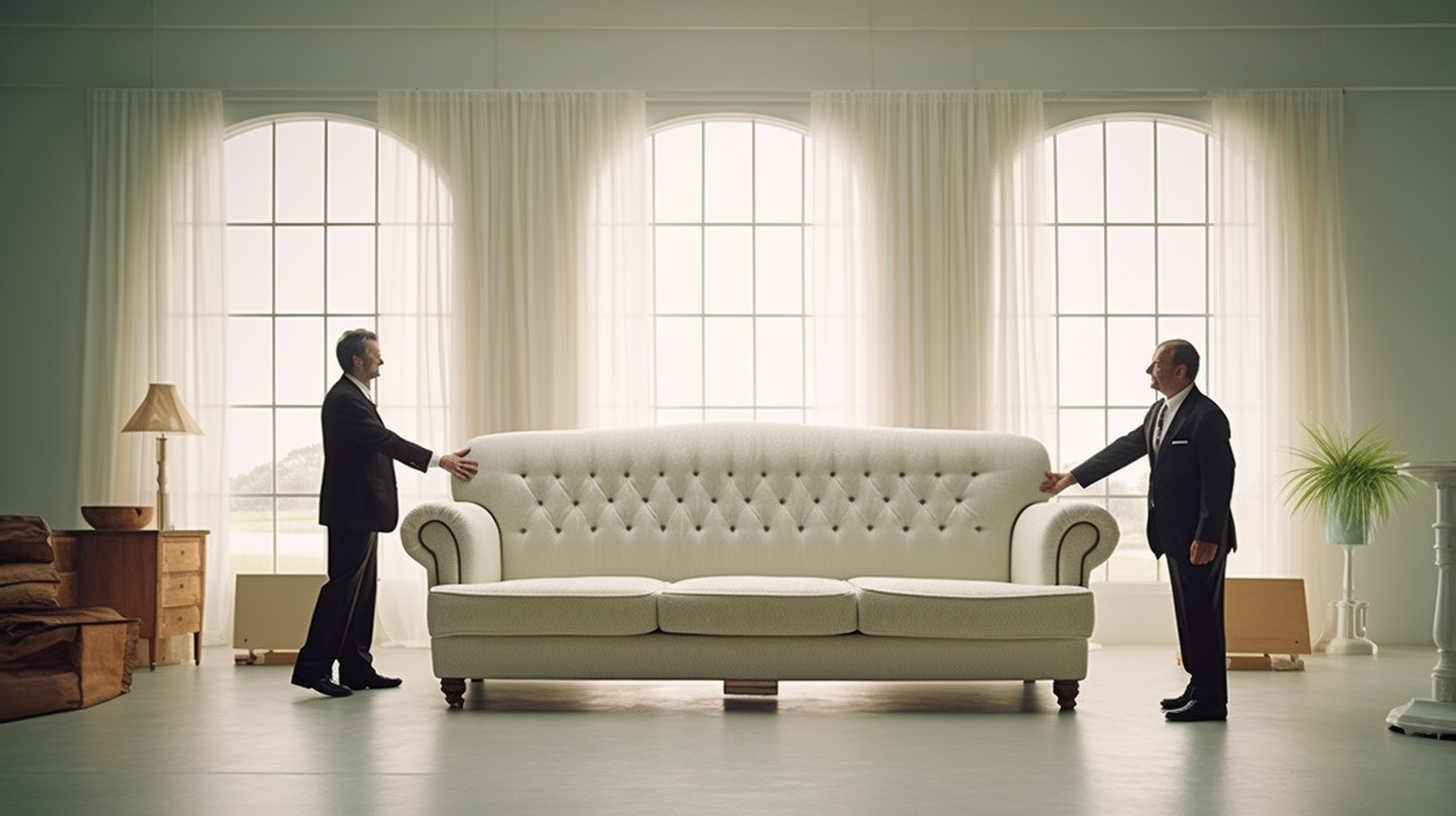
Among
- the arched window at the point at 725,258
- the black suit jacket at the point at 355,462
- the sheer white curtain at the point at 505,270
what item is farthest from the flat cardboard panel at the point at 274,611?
the arched window at the point at 725,258

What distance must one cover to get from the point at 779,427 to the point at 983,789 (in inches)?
106

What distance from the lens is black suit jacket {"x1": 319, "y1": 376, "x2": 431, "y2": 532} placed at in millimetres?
5340

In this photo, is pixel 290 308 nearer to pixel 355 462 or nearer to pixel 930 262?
pixel 930 262

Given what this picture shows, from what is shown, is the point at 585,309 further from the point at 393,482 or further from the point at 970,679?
the point at 970,679

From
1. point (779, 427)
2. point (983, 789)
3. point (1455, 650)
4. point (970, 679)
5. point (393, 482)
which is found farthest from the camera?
point (779, 427)

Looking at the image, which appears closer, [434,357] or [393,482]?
[393,482]

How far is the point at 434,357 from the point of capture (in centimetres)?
713

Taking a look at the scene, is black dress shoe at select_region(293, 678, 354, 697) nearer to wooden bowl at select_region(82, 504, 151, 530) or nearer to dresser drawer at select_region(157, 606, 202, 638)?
dresser drawer at select_region(157, 606, 202, 638)

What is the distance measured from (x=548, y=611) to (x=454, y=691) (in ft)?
1.46

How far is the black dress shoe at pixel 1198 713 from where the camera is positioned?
4.65 metres

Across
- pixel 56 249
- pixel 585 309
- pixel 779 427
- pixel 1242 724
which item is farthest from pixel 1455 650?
pixel 56 249

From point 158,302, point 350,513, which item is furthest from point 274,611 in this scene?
point 158,302

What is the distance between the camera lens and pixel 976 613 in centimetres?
489

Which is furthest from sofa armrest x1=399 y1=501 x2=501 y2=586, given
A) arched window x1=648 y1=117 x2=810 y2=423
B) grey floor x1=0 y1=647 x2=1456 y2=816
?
arched window x1=648 y1=117 x2=810 y2=423
